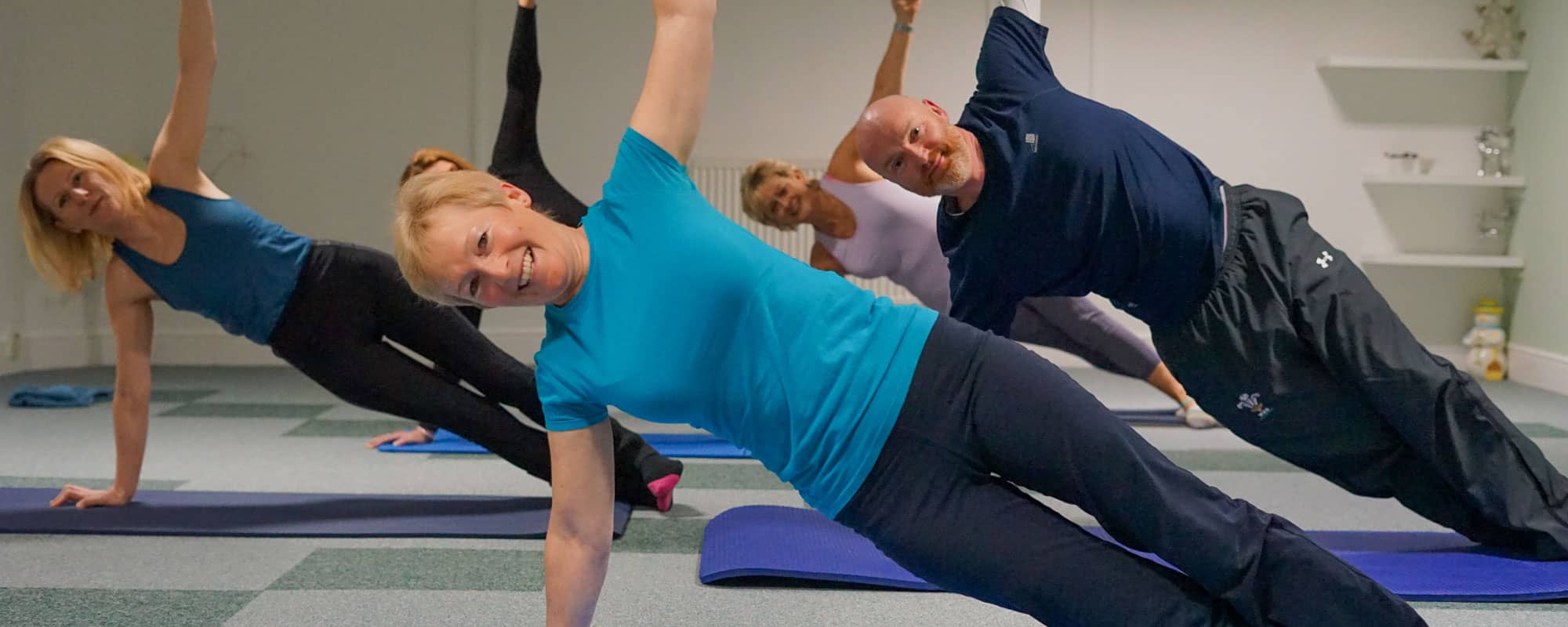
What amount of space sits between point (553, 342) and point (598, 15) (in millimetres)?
5588

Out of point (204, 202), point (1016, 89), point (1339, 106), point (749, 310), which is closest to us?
point (749, 310)

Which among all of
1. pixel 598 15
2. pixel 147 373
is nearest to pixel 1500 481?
pixel 147 373

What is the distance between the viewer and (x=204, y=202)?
291 cm

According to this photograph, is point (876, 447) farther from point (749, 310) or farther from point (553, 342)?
point (553, 342)

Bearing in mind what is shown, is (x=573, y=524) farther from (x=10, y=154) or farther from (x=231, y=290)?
(x=10, y=154)

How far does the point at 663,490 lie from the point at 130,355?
52.2 inches

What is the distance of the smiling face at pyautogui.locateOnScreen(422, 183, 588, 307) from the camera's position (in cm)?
143

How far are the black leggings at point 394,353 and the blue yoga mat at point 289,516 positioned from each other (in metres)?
0.18

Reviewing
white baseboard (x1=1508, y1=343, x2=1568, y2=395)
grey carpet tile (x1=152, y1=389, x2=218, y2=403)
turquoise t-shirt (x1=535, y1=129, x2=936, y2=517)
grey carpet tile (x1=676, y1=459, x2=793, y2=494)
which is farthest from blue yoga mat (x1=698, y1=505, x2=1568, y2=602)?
white baseboard (x1=1508, y1=343, x2=1568, y2=395)

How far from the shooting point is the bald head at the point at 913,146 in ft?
6.98

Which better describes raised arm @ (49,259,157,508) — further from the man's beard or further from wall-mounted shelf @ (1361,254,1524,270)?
wall-mounted shelf @ (1361,254,1524,270)

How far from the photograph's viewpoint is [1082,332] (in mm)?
4285

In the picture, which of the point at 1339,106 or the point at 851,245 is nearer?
the point at 851,245

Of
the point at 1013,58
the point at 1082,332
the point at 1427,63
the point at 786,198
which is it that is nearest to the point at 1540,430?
the point at 1082,332
